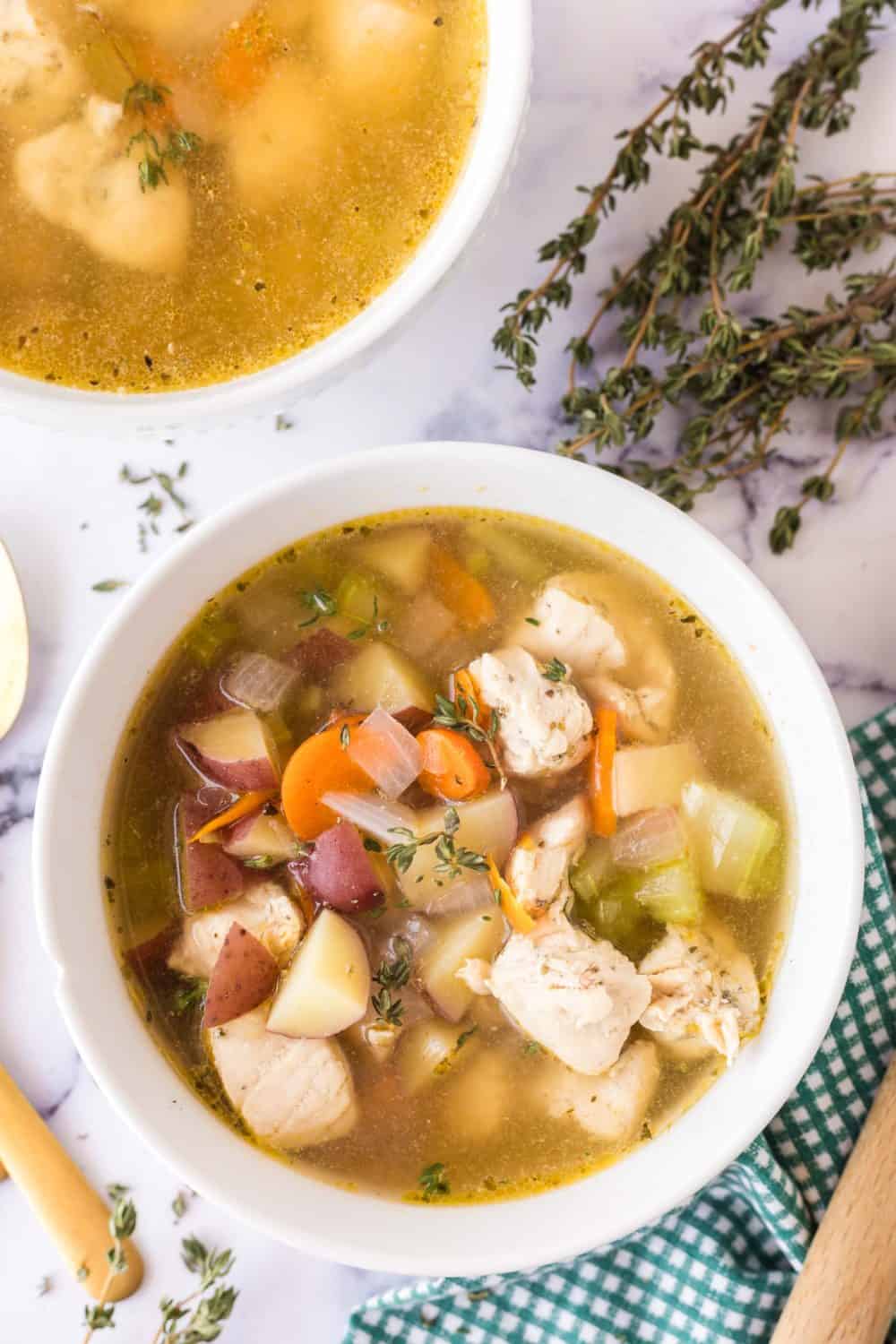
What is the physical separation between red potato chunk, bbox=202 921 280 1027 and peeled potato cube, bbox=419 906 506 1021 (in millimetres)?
210

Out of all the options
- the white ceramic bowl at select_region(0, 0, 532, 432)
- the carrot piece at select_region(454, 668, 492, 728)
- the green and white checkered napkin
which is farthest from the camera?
the green and white checkered napkin

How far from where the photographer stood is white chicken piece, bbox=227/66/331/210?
1611 mm

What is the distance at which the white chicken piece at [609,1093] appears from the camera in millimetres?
1690

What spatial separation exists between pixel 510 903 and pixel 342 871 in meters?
0.22

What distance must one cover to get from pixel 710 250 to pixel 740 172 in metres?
0.13

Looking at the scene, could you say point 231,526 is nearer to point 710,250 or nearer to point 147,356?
point 147,356

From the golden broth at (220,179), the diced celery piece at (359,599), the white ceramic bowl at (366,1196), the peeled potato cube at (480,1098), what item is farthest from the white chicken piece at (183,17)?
the peeled potato cube at (480,1098)

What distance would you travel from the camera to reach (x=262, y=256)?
1.64 metres

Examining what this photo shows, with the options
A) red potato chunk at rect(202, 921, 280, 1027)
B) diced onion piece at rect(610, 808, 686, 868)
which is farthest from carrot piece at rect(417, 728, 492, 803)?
red potato chunk at rect(202, 921, 280, 1027)

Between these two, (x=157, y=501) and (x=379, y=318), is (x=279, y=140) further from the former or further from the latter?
(x=157, y=501)

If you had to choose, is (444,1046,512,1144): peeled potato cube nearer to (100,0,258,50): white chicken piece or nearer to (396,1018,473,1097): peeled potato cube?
(396,1018,473,1097): peeled potato cube

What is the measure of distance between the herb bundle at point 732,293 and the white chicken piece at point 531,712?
0.34 metres

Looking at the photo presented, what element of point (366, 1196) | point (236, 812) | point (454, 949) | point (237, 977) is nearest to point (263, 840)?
point (236, 812)

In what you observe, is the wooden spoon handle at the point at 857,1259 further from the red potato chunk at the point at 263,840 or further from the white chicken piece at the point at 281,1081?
the red potato chunk at the point at 263,840
